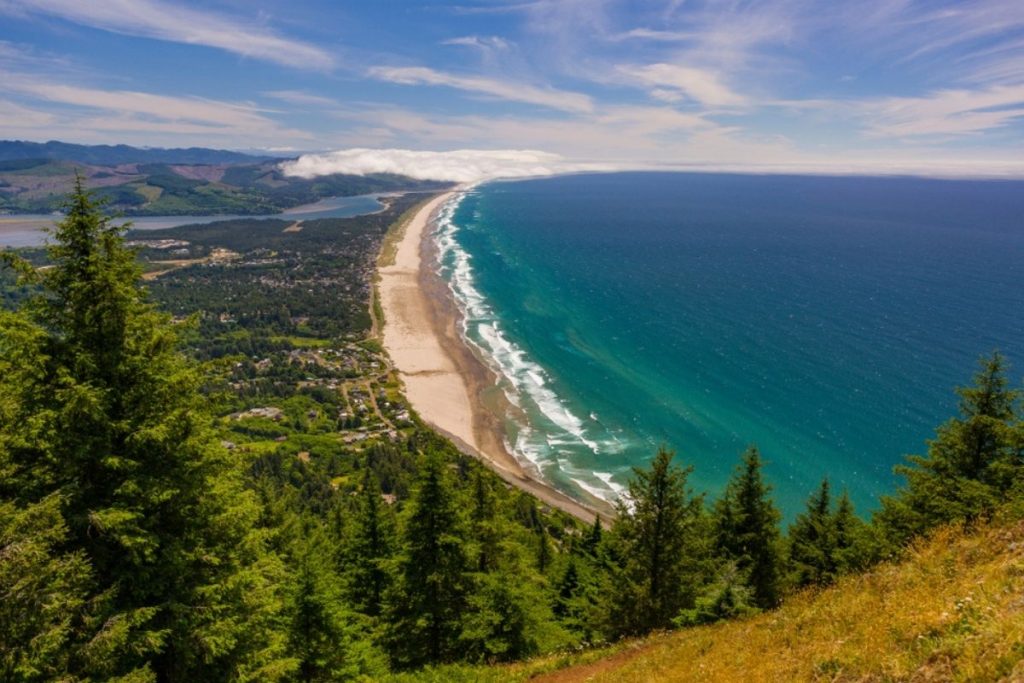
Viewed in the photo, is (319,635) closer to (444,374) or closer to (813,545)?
(813,545)

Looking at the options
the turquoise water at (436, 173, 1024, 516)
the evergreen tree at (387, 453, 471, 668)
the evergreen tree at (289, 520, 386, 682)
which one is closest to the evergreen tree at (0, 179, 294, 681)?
the evergreen tree at (289, 520, 386, 682)

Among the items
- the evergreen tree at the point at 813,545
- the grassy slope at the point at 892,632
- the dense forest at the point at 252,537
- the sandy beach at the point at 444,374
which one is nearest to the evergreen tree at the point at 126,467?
the dense forest at the point at 252,537

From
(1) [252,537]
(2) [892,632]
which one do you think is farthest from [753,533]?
(1) [252,537]

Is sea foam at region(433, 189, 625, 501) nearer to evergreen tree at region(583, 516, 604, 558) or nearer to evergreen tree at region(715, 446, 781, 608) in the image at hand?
evergreen tree at region(583, 516, 604, 558)

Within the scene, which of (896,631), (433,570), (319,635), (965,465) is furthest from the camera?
(965,465)

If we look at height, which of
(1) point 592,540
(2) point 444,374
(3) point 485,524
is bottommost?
(1) point 592,540

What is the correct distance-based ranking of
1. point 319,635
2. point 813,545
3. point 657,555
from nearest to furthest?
point 319,635, point 657,555, point 813,545
